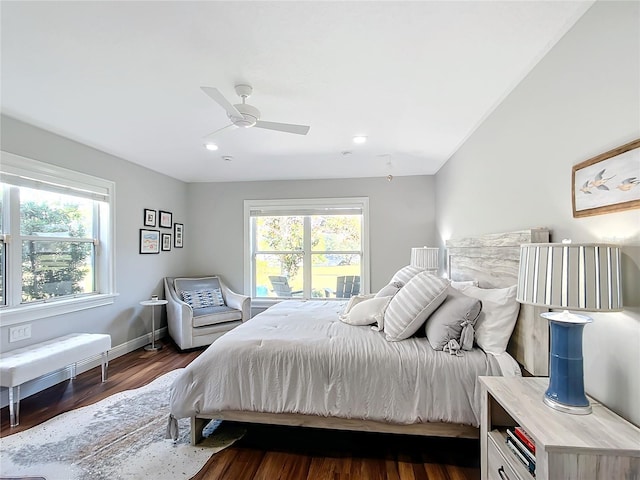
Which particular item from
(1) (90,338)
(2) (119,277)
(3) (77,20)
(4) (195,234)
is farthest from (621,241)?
(4) (195,234)

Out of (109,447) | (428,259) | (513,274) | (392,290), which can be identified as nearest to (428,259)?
(428,259)

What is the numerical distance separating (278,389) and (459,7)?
7.56ft

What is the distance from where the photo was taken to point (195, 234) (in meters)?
5.20

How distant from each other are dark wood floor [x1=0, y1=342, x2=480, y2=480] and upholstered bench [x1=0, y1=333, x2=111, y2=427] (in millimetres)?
321

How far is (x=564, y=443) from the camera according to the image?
3.38ft

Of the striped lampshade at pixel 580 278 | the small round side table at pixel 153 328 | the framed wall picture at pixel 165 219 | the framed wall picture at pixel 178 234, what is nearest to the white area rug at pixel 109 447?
the small round side table at pixel 153 328

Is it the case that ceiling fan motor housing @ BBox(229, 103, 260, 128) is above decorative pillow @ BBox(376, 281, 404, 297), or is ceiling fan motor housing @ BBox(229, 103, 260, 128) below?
above

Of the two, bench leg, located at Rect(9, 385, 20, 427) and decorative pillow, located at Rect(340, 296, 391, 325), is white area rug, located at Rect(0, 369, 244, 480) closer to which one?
bench leg, located at Rect(9, 385, 20, 427)

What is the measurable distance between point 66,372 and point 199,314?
4.60 feet

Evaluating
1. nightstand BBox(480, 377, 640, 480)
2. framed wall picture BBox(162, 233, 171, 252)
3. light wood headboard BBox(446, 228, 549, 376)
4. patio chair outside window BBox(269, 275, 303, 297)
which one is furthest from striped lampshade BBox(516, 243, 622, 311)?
framed wall picture BBox(162, 233, 171, 252)

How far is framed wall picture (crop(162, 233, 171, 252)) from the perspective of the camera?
4553mm

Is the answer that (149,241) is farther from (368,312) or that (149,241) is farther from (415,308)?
(415,308)

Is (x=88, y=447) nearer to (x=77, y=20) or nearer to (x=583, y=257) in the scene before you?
(x=77, y=20)

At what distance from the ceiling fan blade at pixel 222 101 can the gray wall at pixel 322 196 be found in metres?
2.87
